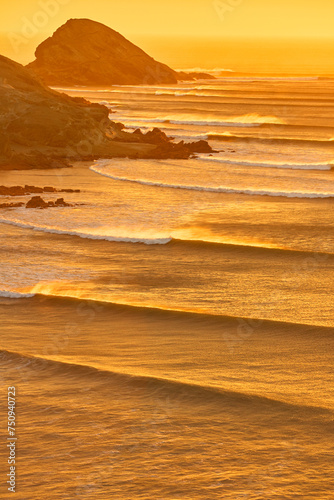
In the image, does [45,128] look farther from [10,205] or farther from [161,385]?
[161,385]

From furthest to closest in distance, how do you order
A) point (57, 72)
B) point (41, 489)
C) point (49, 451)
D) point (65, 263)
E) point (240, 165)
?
point (57, 72) < point (240, 165) < point (65, 263) < point (49, 451) < point (41, 489)

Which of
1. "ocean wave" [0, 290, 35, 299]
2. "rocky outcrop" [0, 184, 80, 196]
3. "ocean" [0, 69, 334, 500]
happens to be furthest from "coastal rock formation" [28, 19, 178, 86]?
"ocean wave" [0, 290, 35, 299]

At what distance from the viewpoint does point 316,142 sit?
139 feet

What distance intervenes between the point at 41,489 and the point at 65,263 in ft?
30.5

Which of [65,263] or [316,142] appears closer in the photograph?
[65,263]

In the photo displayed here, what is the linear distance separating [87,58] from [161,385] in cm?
9202

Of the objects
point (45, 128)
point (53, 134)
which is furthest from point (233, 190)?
point (45, 128)

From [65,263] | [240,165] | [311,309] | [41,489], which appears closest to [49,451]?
[41,489]

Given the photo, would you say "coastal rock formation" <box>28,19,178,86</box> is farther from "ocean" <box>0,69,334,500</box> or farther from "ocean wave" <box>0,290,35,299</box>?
"ocean wave" <box>0,290,35,299</box>

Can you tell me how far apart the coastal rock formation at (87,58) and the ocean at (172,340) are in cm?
7211

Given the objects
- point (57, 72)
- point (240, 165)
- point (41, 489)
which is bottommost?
point (41, 489)

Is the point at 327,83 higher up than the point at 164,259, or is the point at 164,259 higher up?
the point at 327,83

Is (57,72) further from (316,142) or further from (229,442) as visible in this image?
(229,442)

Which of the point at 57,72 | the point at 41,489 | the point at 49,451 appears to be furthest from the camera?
the point at 57,72
